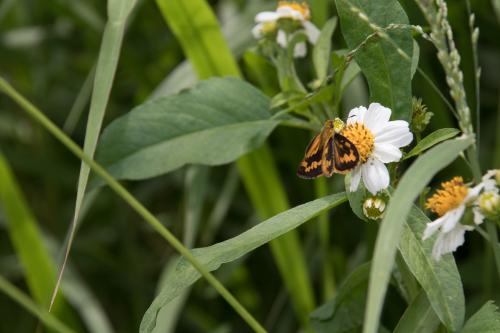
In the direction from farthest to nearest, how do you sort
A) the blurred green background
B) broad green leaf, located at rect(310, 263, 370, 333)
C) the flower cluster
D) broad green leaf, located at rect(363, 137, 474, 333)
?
the blurred green background
broad green leaf, located at rect(310, 263, 370, 333)
the flower cluster
broad green leaf, located at rect(363, 137, 474, 333)

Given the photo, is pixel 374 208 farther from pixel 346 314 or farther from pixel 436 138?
pixel 346 314

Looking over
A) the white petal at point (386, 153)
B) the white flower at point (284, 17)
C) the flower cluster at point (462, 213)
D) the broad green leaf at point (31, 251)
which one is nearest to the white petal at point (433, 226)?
the flower cluster at point (462, 213)

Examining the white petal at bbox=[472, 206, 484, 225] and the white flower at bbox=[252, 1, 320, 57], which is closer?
the white petal at bbox=[472, 206, 484, 225]

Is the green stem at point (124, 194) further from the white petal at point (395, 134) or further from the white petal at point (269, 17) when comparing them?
the white petal at point (269, 17)

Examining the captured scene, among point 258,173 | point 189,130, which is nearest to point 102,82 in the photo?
point 189,130

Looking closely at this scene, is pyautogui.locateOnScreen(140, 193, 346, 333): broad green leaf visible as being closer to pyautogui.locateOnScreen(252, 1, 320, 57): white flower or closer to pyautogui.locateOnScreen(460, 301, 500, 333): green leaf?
pyautogui.locateOnScreen(460, 301, 500, 333): green leaf

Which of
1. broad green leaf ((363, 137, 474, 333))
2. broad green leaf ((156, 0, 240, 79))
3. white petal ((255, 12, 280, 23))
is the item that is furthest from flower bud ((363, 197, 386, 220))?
broad green leaf ((156, 0, 240, 79))
